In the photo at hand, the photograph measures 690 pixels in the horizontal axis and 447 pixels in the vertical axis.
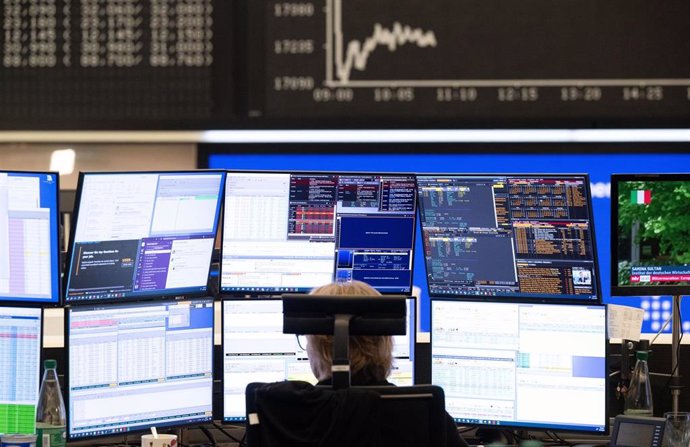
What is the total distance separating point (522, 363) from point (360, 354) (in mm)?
731

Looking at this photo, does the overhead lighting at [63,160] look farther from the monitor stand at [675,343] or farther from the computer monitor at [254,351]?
the monitor stand at [675,343]

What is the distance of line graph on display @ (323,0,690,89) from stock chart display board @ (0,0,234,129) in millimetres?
397

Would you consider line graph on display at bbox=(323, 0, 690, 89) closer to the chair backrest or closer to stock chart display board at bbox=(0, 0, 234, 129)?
stock chart display board at bbox=(0, 0, 234, 129)

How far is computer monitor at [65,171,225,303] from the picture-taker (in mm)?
2473

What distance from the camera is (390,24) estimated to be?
3.70m

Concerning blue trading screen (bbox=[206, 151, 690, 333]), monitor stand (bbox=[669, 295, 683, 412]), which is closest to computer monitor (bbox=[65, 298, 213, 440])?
monitor stand (bbox=[669, 295, 683, 412])

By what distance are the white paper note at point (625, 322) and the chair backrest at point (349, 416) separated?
88 cm

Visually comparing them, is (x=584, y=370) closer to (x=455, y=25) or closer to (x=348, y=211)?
(x=348, y=211)

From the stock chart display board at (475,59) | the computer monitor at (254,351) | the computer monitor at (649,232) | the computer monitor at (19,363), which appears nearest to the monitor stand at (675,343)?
the computer monitor at (649,232)

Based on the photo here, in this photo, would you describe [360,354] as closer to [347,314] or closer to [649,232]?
[347,314]

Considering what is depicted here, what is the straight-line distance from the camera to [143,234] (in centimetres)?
254

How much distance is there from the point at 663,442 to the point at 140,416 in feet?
4.08

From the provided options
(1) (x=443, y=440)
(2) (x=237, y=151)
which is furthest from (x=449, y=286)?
(2) (x=237, y=151)

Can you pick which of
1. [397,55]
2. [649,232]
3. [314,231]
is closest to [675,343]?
[649,232]
